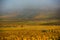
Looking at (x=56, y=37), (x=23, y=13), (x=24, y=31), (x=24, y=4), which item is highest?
(x=24, y=4)

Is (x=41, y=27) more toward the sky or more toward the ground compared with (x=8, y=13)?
more toward the ground

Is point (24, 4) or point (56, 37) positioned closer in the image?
point (56, 37)

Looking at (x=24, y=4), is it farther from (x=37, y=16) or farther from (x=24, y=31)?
(x=24, y=31)

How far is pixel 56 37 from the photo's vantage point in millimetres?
3355

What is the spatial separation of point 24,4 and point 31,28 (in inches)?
31.0

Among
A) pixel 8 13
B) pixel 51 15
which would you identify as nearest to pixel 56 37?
pixel 51 15

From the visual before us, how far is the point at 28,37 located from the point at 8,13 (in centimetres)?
96

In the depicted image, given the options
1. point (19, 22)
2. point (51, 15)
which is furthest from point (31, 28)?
point (51, 15)

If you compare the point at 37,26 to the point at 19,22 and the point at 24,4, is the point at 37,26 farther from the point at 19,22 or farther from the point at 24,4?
the point at 24,4

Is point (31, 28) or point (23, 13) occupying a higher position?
point (23, 13)

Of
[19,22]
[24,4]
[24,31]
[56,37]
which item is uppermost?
[24,4]

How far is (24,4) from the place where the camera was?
3.59 metres

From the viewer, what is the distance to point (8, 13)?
3541 mm

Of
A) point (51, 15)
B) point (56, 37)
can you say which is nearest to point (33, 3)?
point (51, 15)
